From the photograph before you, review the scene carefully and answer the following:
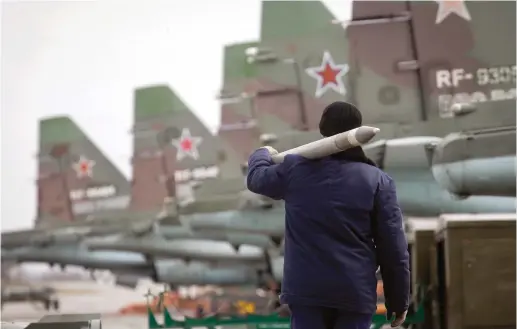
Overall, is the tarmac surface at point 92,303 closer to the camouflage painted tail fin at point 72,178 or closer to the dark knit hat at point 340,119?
the camouflage painted tail fin at point 72,178

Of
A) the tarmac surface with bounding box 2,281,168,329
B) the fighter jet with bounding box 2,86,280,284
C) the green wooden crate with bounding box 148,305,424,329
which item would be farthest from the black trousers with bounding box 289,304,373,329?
the fighter jet with bounding box 2,86,280,284

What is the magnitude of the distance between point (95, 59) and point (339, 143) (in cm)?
321

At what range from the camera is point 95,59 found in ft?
14.3

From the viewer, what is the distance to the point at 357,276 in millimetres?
1408

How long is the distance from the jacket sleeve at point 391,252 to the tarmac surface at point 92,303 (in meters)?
2.90

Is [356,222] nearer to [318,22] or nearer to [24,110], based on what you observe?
[318,22]

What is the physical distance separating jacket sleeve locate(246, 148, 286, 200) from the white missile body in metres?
0.07

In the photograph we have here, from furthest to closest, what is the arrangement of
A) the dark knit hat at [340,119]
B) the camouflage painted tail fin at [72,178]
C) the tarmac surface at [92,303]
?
the camouflage painted tail fin at [72,178]
the tarmac surface at [92,303]
the dark knit hat at [340,119]

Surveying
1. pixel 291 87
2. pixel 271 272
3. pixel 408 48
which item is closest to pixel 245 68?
pixel 291 87

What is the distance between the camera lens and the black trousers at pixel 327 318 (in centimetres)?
141

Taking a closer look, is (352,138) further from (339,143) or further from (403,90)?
(403,90)

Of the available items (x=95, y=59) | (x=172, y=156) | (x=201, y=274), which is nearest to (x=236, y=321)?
(x=201, y=274)

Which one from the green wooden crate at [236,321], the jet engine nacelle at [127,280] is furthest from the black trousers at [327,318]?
the jet engine nacelle at [127,280]

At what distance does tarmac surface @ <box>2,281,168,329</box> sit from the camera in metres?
4.21
